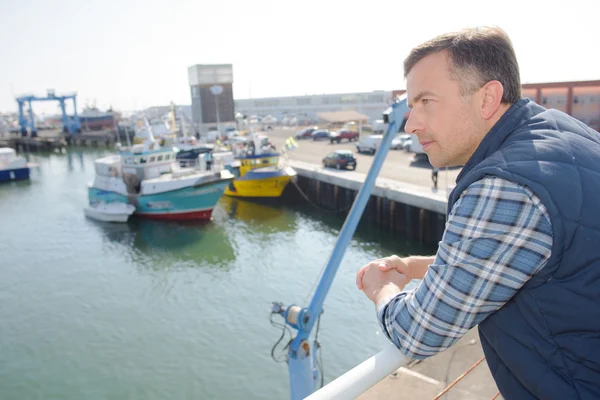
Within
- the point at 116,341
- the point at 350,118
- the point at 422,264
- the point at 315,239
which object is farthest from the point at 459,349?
the point at 350,118

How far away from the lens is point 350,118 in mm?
59906

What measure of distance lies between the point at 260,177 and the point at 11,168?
2331cm

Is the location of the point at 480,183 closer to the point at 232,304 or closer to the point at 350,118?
the point at 232,304

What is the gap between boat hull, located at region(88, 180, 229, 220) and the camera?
23.0 m

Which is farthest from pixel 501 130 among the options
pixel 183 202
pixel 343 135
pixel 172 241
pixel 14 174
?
pixel 343 135

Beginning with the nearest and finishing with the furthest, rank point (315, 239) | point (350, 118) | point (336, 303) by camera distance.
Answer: point (336, 303) → point (315, 239) → point (350, 118)

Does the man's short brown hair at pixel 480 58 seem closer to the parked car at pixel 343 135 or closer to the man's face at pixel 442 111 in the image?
the man's face at pixel 442 111

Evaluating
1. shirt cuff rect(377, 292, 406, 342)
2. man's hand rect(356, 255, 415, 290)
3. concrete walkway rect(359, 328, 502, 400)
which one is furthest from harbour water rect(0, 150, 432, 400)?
shirt cuff rect(377, 292, 406, 342)

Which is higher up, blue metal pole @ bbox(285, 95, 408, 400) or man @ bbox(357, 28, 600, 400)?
man @ bbox(357, 28, 600, 400)

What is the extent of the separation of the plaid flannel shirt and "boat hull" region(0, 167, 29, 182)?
142 ft

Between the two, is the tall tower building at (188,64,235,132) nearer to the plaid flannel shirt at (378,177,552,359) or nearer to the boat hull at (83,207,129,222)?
the boat hull at (83,207,129,222)

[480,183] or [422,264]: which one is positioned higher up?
[480,183]

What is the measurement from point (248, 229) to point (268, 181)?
19.8 feet

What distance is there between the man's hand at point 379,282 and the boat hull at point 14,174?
42.7 m
